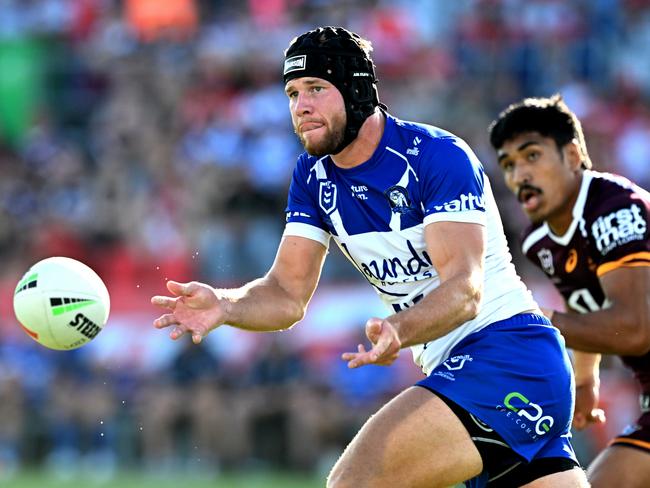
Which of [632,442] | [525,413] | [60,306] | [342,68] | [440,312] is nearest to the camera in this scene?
[440,312]

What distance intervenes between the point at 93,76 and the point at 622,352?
14587mm

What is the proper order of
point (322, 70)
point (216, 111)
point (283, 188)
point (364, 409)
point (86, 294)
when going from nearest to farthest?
point (322, 70) → point (86, 294) → point (364, 409) → point (283, 188) → point (216, 111)

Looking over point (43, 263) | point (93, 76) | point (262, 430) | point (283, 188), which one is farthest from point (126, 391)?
point (43, 263)

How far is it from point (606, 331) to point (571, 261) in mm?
752

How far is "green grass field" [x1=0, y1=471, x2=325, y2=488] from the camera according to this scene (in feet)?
46.0

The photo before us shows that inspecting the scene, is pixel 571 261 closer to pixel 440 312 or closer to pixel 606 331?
pixel 606 331

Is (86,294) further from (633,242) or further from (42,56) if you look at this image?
(42,56)

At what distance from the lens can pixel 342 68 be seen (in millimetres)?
6199

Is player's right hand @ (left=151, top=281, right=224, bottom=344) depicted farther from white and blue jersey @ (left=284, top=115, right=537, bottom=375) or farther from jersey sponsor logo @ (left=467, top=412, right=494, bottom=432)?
jersey sponsor logo @ (left=467, top=412, right=494, bottom=432)

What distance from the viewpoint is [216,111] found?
1778 cm

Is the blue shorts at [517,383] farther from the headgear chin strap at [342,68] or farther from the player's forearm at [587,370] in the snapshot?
the player's forearm at [587,370]

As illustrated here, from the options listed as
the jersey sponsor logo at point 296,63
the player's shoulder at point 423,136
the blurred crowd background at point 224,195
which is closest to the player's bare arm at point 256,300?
the player's shoulder at point 423,136

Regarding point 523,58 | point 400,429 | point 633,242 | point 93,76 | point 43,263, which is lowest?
point 400,429

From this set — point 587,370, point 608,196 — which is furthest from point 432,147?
point 587,370
